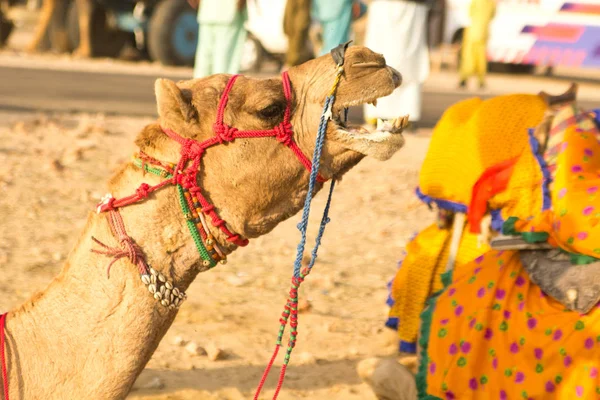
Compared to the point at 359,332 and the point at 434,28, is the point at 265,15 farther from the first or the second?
the point at 359,332

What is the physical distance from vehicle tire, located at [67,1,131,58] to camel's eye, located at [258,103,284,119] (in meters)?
16.8

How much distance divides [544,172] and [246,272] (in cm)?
254

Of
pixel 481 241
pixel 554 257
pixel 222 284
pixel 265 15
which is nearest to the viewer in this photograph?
pixel 554 257

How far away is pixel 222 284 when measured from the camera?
586 centimetres

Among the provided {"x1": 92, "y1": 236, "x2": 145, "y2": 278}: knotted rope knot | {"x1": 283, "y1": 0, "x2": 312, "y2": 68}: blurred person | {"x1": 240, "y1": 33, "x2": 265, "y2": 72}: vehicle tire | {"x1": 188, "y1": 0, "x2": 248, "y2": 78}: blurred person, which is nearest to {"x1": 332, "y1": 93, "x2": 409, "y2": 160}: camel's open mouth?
{"x1": 92, "y1": 236, "x2": 145, "y2": 278}: knotted rope knot

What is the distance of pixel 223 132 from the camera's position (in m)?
2.67

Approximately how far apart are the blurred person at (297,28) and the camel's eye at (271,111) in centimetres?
904

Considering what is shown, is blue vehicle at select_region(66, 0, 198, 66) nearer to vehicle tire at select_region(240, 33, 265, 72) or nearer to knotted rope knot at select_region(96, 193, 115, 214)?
vehicle tire at select_region(240, 33, 265, 72)

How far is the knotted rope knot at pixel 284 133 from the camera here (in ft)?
9.00

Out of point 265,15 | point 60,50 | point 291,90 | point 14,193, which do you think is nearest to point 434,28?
point 265,15

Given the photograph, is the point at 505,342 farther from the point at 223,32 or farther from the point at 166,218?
the point at 223,32

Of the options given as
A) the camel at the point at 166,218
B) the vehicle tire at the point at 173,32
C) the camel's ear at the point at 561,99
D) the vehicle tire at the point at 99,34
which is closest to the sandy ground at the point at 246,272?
the camel's ear at the point at 561,99

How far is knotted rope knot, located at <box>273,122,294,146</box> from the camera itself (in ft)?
9.00

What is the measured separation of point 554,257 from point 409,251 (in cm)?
124
